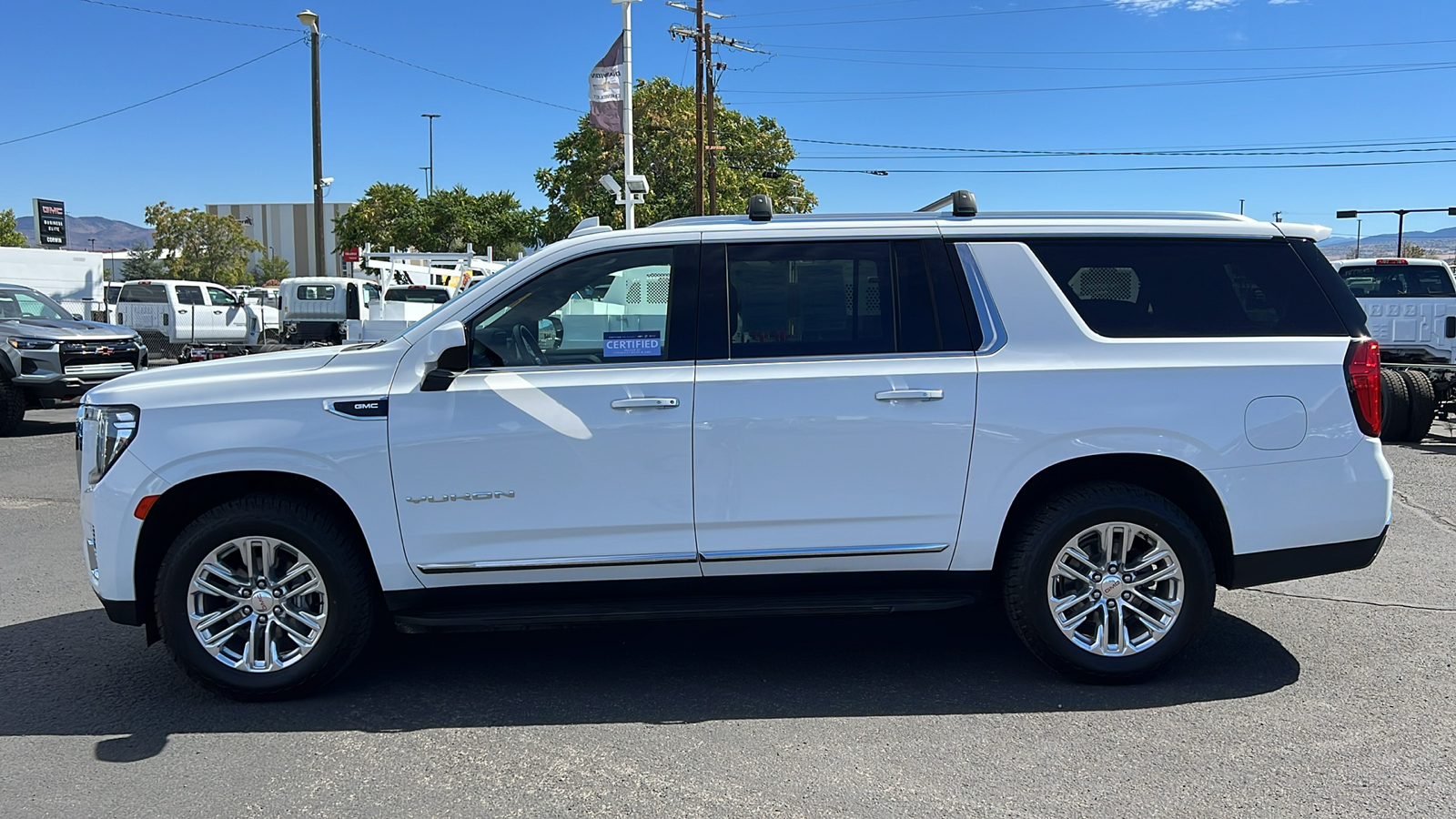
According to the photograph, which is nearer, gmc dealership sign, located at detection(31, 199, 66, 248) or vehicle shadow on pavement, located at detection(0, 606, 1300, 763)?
vehicle shadow on pavement, located at detection(0, 606, 1300, 763)

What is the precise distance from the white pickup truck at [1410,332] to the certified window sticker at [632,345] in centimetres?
1058

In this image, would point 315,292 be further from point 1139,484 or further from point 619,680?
point 1139,484

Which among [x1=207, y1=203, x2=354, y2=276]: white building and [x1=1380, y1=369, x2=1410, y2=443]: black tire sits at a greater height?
[x1=207, y1=203, x2=354, y2=276]: white building

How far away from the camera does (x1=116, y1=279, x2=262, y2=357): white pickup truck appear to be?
21688 millimetres

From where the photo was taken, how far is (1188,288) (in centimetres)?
463

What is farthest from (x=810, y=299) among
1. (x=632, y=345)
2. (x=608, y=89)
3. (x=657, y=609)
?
(x=608, y=89)

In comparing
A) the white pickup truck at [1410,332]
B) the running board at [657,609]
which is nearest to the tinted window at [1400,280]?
the white pickup truck at [1410,332]

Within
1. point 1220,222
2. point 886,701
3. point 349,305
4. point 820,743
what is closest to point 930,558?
point 886,701

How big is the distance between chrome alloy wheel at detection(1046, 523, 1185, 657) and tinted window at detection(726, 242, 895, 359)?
119 cm

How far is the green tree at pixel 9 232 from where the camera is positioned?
69312 millimetres

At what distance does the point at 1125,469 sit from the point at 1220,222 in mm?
1160

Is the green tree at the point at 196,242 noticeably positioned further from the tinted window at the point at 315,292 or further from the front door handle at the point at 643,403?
the front door handle at the point at 643,403

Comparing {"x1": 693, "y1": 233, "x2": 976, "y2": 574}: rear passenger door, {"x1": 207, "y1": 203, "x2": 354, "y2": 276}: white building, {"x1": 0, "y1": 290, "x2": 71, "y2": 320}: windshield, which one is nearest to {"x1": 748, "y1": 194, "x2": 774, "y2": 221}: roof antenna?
{"x1": 693, "y1": 233, "x2": 976, "y2": 574}: rear passenger door

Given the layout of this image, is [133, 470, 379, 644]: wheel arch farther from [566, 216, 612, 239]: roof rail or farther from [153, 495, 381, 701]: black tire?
[566, 216, 612, 239]: roof rail
